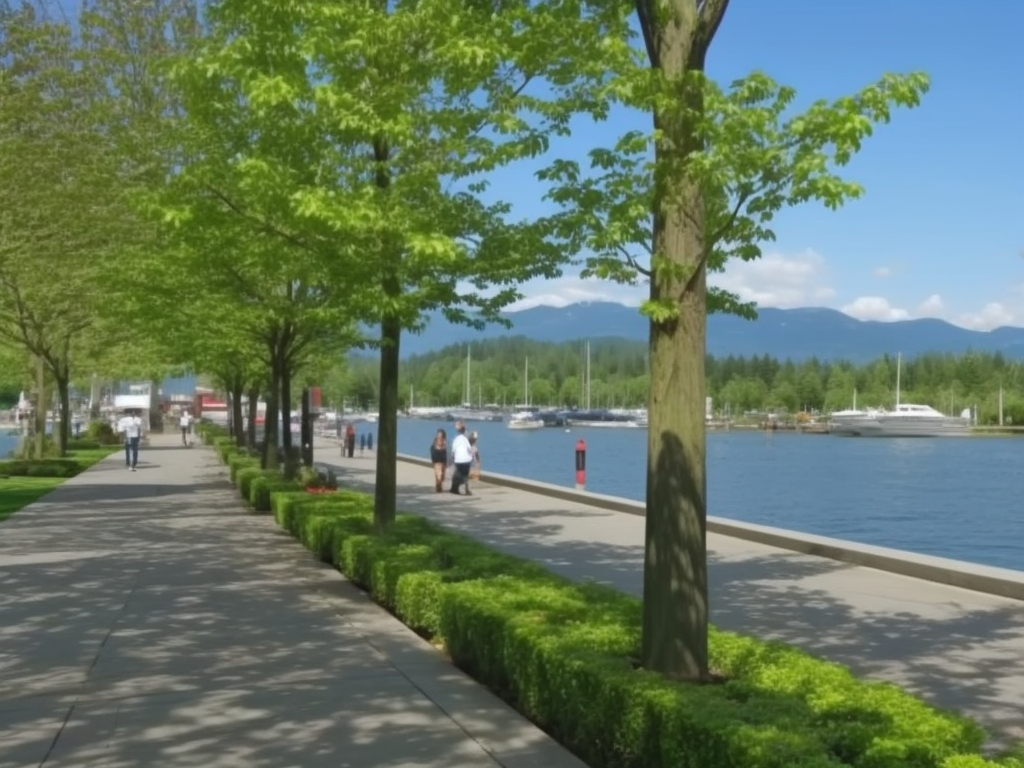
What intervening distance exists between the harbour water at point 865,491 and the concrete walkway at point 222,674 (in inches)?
563

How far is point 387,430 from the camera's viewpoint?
14.6 meters

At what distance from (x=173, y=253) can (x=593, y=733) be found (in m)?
13.7

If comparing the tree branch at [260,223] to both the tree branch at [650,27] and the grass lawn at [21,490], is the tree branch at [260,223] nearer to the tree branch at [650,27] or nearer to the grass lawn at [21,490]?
the tree branch at [650,27]

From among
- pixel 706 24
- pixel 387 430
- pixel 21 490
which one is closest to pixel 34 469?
pixel 21 490

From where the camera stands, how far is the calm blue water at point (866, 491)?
2799 centimetres

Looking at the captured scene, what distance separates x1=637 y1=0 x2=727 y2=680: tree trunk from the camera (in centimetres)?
676

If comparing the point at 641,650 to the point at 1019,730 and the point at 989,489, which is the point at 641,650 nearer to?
the point at 1019,730

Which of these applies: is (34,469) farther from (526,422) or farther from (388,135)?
(526,422)

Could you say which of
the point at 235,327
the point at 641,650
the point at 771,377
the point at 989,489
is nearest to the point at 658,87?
the point at 641,650

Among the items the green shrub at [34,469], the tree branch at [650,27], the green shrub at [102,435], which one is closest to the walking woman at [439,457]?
the green shrub at [34,469]

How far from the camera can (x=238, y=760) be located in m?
6.44

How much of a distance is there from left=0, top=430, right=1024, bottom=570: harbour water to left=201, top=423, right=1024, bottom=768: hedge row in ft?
49.7

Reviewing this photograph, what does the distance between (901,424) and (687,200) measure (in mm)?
126805

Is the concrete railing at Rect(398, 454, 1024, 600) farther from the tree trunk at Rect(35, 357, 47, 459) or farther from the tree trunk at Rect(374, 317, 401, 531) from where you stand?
the tree trunk at Rect(35, 357, 47, 459)
